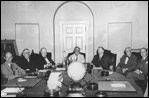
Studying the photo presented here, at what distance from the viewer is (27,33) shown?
7.86m

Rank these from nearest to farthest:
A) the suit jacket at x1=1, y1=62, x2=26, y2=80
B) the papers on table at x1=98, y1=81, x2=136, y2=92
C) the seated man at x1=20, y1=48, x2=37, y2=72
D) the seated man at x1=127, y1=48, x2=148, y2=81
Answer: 1. the papers on table at x1=98, y1=81, x2=136, y2=92
2. the suit jacket at x1=1, y1=62, x2=26, y2=80
3. the seated man at x1=127, y1=48, x2=148, y2=81
4. the seated man at x1=20, y1=48, x2=37, y2=72

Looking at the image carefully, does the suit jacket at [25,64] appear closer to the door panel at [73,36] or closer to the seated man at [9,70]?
the seated man at [9,70]

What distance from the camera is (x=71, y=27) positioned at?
7.83 m

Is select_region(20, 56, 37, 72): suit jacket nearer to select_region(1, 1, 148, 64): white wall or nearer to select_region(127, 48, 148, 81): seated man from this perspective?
select_region(127, 48, 148, 81): seated man

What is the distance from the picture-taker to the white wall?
757cm

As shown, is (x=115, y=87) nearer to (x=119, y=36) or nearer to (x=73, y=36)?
(x=119, y=36)

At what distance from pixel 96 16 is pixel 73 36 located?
44.8 inches

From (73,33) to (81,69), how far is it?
559cm

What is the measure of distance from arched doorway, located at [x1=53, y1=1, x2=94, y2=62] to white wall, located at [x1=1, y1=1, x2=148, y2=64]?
0.49 ft

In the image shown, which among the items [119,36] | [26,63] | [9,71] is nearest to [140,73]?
[26,63]

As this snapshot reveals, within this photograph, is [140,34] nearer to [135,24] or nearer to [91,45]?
[135,24]

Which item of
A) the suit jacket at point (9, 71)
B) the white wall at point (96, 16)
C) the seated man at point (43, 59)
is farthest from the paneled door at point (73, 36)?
the suit jacket at point (9, 71)

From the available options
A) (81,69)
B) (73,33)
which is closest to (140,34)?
(73,33)

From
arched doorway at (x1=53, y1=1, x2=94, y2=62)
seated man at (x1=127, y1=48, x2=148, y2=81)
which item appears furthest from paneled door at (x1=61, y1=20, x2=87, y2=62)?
seated man at (x1=127, y1=48, x2=148, y2=81)
